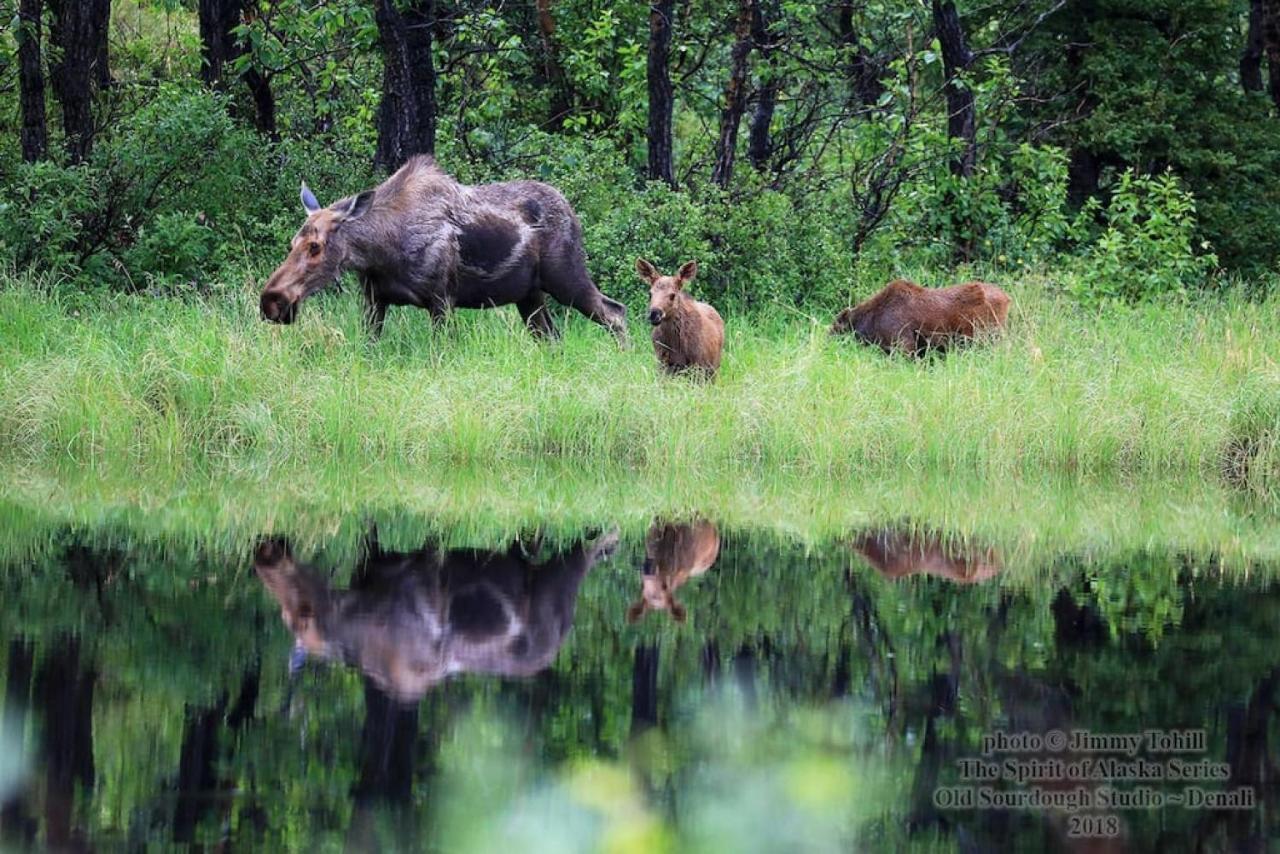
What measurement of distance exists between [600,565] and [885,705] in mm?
2725

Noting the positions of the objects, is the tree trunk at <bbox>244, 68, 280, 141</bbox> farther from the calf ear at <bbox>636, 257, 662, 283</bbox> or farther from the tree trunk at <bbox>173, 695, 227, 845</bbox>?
the tree trunk at <bbox>173, 695, 227, 845</bbox>

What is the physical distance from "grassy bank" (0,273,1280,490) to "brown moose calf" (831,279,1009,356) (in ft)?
4.74

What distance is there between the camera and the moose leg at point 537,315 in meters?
15.4

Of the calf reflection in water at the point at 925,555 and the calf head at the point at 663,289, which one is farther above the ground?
the calf head at the point at 663,289

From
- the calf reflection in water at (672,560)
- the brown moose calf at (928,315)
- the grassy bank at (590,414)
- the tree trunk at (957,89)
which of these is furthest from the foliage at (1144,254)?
the calf reflection in water at (672,560)

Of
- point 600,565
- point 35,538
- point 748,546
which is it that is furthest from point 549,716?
point 35,538

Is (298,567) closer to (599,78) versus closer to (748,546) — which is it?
(748,546)

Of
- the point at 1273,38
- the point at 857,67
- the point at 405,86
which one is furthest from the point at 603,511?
the point at 857,67

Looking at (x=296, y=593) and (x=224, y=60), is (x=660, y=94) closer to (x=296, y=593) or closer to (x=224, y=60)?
(x=224, y=60)

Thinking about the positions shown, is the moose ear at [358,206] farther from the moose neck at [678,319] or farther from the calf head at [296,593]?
the calf head at [296,593]

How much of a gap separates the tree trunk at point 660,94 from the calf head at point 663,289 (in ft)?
13.7

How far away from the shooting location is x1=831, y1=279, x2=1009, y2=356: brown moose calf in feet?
49.9

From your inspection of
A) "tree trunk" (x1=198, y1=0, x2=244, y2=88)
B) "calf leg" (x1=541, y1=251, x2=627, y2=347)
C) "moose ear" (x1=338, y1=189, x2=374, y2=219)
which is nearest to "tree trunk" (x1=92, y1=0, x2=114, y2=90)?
"tree trunk" (x1=198, y1=0, x2=244, y2=88)

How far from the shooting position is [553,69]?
2186 centimetres
